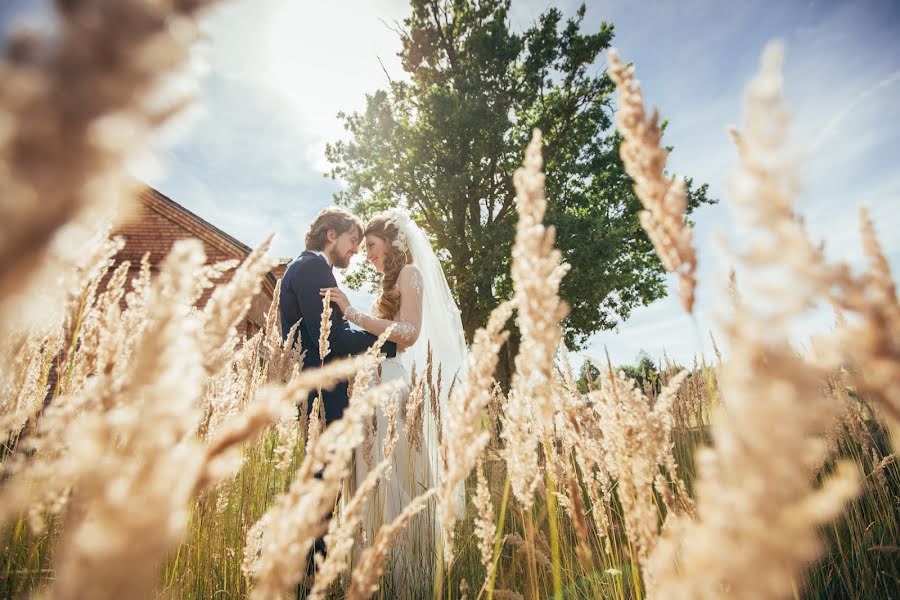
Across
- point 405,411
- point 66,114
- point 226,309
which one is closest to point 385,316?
point 405,411

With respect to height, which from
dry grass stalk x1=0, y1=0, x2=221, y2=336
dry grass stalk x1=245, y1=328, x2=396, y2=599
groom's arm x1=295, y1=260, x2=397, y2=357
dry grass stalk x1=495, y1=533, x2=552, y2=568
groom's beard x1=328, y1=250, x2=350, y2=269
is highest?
groom's beard x1=328, y1=250, x2=350, y2=269

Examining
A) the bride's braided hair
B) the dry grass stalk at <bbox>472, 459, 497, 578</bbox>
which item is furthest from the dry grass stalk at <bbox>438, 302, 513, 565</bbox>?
the bride's braided hair

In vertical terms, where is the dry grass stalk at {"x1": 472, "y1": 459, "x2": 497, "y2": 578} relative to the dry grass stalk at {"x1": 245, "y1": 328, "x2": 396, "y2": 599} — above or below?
below

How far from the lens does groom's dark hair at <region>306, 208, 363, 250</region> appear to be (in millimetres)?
4977

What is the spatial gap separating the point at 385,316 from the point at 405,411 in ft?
9.59

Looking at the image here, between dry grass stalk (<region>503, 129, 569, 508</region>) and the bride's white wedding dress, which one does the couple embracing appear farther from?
dry grass stalk (<region>503, 129, 569, 508</region>)

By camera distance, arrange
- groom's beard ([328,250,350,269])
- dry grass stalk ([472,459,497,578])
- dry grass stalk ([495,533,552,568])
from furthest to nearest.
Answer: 1. groom's beard ([328,250,350,269])
2. dry grass stalk ([495,533,552,568])
3. dry grass stalk ([472,459,497,578])

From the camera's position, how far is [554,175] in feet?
55.3

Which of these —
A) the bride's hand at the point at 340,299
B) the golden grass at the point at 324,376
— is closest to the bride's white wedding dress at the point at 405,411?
the bride's hand at the point at 340,299

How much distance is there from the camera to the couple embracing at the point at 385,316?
4098mm

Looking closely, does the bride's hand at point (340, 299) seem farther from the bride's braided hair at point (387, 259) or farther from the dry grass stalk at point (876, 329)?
the dry grass stalk at point (876, 329)

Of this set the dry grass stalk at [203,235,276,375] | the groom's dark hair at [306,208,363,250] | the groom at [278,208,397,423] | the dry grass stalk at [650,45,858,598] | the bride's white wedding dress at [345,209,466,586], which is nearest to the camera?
the dry grass stalk at [650,45,858,598]

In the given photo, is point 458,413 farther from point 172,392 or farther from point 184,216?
point 184,216

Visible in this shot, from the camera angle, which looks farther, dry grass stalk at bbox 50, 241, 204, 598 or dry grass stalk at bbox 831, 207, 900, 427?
dry grass stalk at bbox 831, 207, 900, 427
